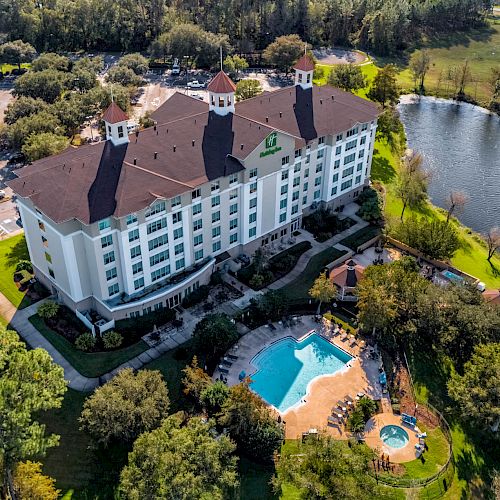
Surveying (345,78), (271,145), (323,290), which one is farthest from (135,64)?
(323,290)

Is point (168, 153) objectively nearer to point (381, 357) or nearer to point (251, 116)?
point (251, 116)

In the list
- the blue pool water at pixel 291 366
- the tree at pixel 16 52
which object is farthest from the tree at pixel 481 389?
the tree at pixel 16 52

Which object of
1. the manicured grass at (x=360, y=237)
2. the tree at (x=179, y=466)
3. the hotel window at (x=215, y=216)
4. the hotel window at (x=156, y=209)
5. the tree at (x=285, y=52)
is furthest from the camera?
the tree at (x=285, y=52)

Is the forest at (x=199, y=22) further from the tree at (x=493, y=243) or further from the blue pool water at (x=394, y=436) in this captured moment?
the blue pool water at (x=394, y=436)

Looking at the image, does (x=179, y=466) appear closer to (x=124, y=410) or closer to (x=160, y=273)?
(x=124, y=410)

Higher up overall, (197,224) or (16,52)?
(197,224)

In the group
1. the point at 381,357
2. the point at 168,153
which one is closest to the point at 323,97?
the point at 168,153

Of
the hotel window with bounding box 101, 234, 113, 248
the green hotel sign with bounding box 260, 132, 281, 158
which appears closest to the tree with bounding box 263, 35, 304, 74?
the green hotel sign with bounding box 260, 132, 281, 158
